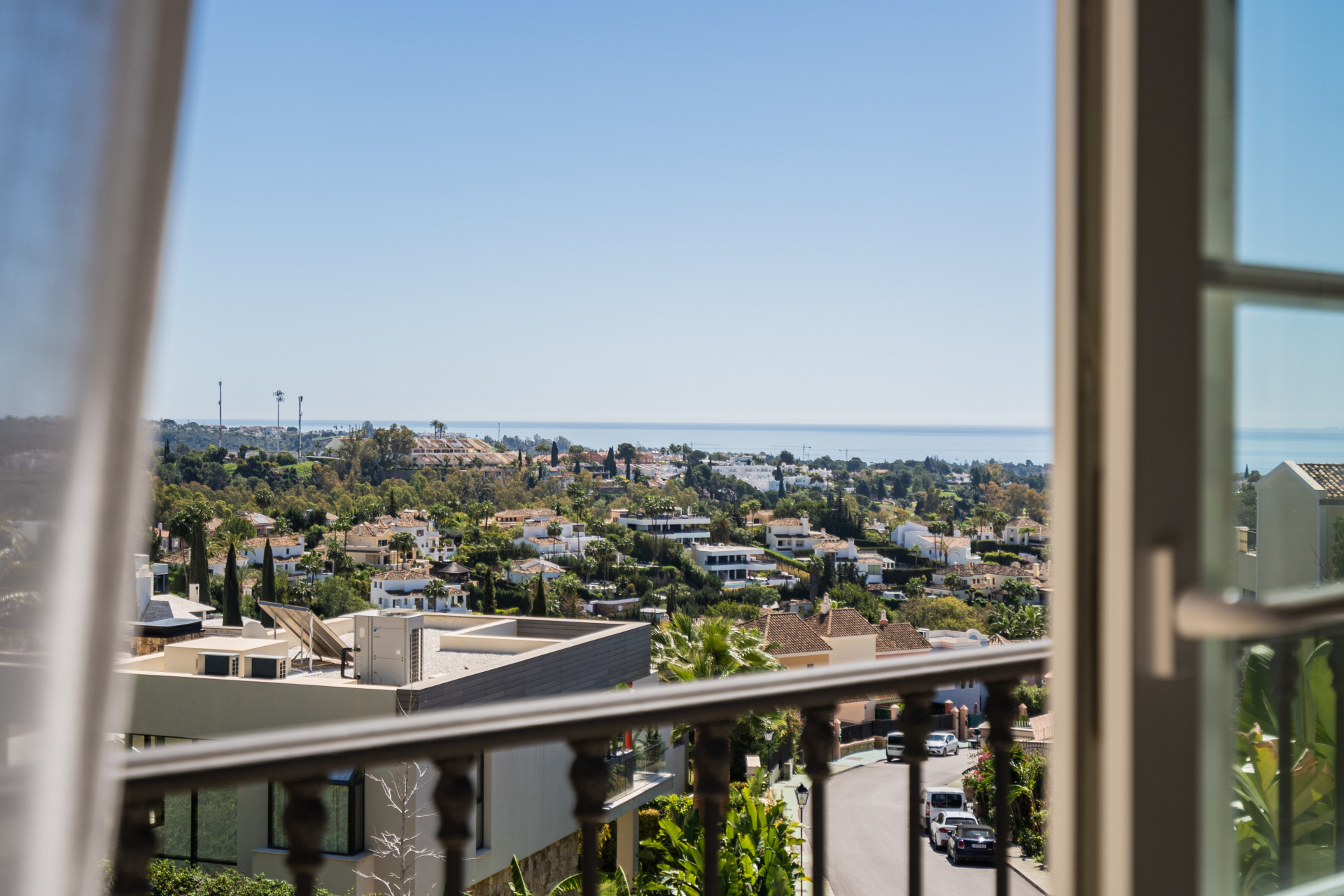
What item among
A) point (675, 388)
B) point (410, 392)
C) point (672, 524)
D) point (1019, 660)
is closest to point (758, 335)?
point (675, 388)

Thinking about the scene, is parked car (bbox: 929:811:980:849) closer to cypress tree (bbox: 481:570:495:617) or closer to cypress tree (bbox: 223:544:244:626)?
cypress tree (bbox: 481:570:495:617)

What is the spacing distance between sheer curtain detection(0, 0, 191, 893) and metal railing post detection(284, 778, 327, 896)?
0.28 metres

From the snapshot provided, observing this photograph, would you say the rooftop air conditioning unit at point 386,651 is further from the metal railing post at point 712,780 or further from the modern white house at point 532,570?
the metal railing post at point 712,780

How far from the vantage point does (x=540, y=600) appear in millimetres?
23531

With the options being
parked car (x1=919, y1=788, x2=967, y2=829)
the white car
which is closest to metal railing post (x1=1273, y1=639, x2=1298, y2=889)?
parked car (x1=919, y1=788, x2=967, y2=829)

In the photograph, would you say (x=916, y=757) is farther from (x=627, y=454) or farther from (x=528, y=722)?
(x=627, y=454)

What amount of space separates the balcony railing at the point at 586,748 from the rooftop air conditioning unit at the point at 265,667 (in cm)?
1400

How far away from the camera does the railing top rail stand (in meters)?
0.73

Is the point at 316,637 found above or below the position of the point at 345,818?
above

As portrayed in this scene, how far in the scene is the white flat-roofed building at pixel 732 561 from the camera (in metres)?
25.0

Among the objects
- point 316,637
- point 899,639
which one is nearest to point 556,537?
point 316,637

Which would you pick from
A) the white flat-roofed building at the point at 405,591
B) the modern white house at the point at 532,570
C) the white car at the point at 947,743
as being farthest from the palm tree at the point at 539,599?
the white car at the point at 947,743

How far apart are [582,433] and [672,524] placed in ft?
29.0

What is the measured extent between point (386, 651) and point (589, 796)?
14149 mm
